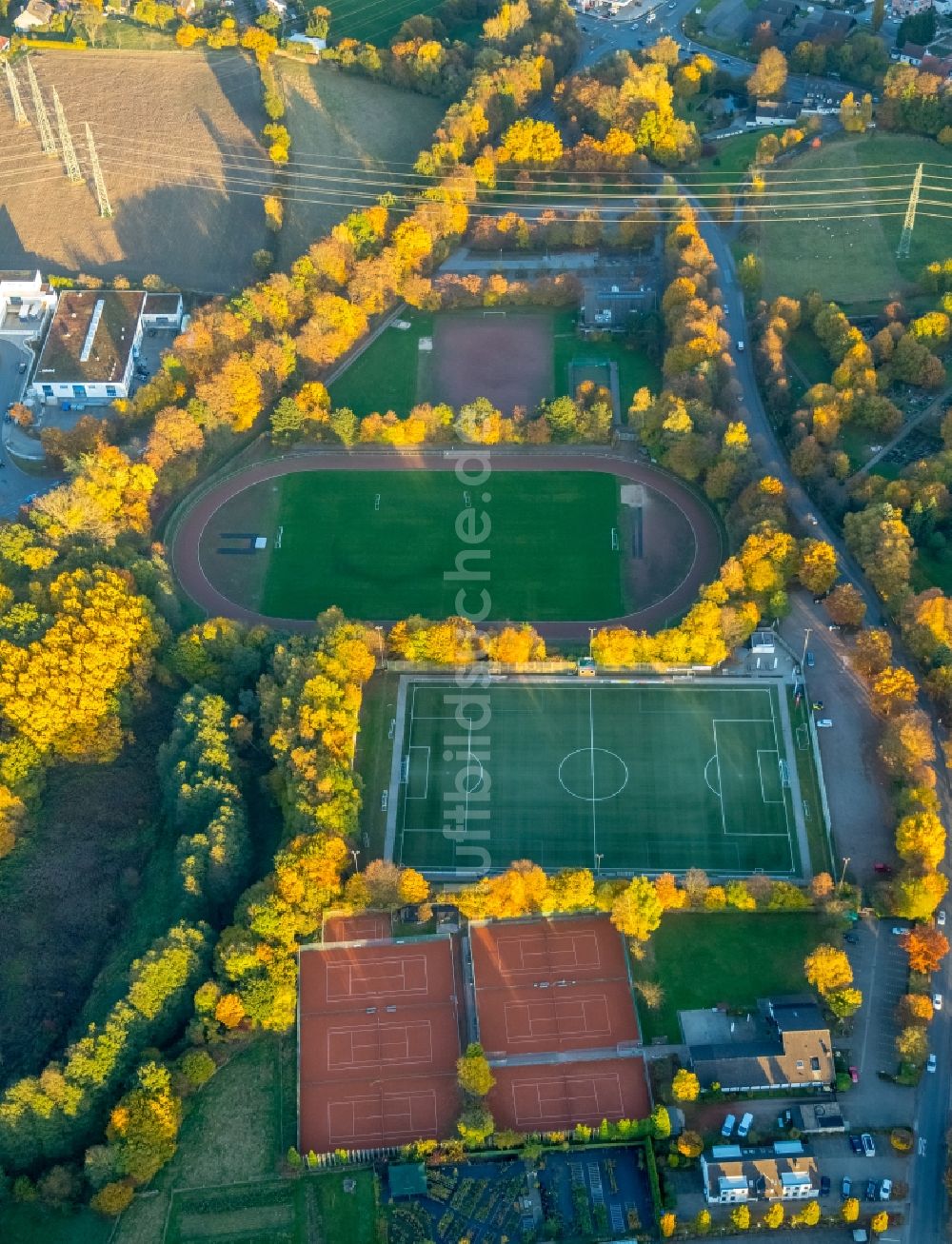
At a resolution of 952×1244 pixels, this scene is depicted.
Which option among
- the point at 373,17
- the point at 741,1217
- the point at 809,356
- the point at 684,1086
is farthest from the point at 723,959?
the point at 373,17

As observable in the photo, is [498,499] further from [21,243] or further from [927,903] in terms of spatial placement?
[21,243]

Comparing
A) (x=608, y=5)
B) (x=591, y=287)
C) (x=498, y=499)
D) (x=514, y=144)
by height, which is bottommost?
(x=498, y=499)

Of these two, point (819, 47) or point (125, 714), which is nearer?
point (125, 714)

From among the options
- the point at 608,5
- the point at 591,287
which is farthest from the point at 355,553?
the point at 608,5

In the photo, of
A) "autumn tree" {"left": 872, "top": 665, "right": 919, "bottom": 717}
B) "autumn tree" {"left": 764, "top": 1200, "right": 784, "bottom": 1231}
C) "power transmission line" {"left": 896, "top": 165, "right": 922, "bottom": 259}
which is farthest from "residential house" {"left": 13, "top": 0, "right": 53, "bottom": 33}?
"autumn tree" {"left": 764, "top": 1200, "right": 784, "bottom": 1231}

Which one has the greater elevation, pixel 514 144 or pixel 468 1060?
pixel 514 144

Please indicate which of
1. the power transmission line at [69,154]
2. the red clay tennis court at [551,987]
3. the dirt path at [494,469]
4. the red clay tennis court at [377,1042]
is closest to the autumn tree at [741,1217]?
the red clay tennis court at [551,987]
